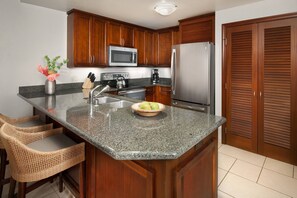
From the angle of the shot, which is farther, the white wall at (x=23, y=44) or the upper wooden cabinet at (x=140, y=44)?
the upper wooden cabinet at (x=140, y=44)

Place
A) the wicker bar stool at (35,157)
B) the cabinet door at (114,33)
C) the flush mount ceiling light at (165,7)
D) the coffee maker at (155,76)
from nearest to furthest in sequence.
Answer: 1. the wicker bar stool at (35,157)
2. the flush mount ceiling light at (165,7)
3. the cabinet door at (114,33)
4. the coffee maker at (155,76)

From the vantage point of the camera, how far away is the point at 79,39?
9.95 feet

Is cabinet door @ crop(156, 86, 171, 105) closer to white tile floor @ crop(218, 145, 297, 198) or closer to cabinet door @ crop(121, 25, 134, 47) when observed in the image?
cabinet door @ crop(121, 25, 134, 47)

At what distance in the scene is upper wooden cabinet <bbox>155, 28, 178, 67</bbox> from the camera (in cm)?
411

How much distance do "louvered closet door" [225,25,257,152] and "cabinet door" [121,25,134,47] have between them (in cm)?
191

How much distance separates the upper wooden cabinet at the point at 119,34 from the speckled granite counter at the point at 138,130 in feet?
7.09

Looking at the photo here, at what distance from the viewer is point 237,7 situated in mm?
2824

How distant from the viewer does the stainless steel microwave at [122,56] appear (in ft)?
11.3

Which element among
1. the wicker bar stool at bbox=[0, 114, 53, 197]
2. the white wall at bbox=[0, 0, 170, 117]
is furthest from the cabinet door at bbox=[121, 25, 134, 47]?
the wicker bar stool at bbox=[0, 114, 53, 197]

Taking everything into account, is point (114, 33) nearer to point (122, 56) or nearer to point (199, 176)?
point (122, 56)

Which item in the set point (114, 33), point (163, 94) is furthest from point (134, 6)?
point (163, 94)

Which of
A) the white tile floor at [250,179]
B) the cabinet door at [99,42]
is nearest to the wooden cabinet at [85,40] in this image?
the cabinet door at [99,42]

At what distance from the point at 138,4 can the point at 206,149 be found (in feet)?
7.79

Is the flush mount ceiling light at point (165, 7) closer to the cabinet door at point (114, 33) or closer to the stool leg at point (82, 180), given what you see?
the cabinet door at point (114, 33)
